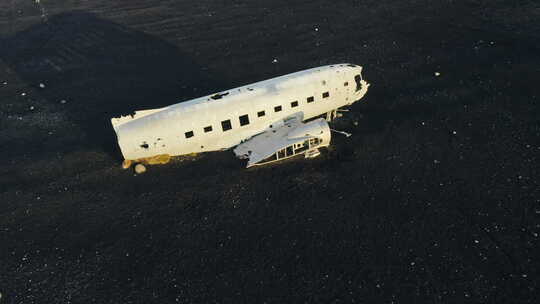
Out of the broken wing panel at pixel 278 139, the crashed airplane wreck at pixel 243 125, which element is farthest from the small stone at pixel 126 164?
the broken wing panel at pixel 278 139

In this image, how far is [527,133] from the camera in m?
20.8

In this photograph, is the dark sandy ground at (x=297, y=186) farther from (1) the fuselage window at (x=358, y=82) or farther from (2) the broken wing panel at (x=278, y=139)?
(1) the fuselage window at (x=358, y=82)

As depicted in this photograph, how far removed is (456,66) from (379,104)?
27.0 feet

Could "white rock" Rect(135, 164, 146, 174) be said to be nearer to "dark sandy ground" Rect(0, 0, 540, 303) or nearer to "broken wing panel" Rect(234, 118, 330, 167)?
"dark sandy ground" Rect(0, 0, 540, 303)

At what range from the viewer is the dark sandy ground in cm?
1492

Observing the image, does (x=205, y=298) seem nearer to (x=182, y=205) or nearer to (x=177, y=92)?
(x=182, y=205)

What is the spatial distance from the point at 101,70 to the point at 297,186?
2276cm

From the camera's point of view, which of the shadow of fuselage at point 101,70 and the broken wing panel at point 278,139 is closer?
the broken wing panel at point 278,139

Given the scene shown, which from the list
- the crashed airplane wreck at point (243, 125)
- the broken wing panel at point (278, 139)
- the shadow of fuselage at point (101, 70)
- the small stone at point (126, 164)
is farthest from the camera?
the shadow of fuselage at point (101, 70)

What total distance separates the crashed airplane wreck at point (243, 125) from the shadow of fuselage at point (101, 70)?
3.75m

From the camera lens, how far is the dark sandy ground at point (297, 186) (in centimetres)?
1492

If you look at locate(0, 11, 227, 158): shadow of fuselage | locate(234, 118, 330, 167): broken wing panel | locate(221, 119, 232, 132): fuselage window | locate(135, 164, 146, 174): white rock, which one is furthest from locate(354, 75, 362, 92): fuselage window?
locate(135, 164, 146, 174): white rock

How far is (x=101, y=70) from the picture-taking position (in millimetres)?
31859

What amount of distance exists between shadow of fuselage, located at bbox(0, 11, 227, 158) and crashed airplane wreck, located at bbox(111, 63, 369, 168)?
3746 millimetres
